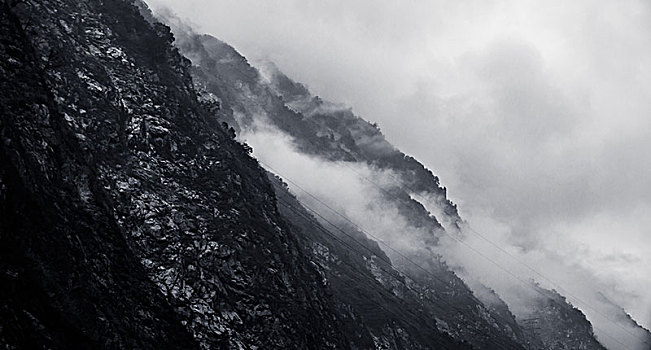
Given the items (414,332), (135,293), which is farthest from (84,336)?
(414,332)

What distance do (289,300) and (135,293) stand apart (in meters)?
19.8

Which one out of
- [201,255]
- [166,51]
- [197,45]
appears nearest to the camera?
[201,255]

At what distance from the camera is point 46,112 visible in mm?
36781

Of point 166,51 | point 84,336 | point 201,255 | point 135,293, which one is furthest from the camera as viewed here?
point 166,51

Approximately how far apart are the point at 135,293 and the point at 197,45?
6881 inches

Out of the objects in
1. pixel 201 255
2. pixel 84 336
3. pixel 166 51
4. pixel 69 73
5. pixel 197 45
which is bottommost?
pixel 84 336

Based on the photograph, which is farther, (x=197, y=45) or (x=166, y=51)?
(x=197, y=45)

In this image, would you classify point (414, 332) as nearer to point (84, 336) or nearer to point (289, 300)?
point (289, 300)

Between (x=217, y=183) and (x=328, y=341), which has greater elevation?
(x=217, y=183)

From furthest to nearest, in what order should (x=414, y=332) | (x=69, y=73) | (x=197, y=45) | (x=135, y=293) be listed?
(x=197, y=45) → (x=414, y=332) → (x=69, y=73) → (x=135, y=293)

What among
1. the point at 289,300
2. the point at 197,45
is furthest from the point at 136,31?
the point at 197,45

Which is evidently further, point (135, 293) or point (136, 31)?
point (136, 31)

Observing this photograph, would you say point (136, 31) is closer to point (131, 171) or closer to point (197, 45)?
point (131, 171)

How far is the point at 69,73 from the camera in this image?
50.9 metres
